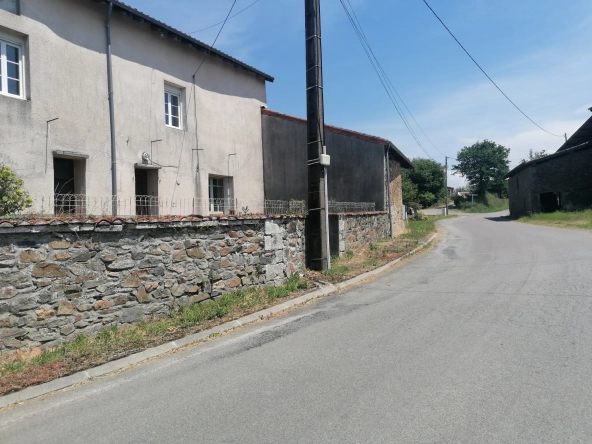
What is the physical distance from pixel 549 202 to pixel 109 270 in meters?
35.5

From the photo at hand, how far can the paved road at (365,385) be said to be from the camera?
3.36 metres

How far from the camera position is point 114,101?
11.6 metres

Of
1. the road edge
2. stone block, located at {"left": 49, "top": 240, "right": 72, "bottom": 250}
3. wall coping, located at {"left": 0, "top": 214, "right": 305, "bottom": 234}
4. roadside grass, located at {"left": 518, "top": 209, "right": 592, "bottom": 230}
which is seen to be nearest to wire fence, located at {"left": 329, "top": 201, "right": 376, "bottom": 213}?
the road edge

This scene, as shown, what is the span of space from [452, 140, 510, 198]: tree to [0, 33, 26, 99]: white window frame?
6877 cm

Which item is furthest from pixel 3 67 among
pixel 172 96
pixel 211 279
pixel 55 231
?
pixel 211 279

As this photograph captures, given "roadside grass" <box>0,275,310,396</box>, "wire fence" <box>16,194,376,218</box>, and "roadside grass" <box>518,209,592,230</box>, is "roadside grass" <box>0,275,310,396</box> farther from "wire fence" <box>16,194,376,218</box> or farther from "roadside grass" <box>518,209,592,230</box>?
"roadside grass" <box>518,209,592,230</box>

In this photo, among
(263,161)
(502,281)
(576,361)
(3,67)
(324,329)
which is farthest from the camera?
(263,161)

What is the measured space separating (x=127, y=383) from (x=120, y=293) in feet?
6.36

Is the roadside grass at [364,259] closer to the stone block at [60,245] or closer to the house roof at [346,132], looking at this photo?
the house roof at [346,132]

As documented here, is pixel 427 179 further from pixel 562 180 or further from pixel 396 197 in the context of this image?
pixel 396 197

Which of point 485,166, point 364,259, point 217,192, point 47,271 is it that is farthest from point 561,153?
point 485,166

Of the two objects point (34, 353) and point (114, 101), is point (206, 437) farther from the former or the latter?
point (114, 101)

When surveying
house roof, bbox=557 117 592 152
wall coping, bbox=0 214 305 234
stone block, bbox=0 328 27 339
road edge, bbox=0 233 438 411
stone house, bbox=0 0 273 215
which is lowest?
road edge, bbox=0 233 438 411

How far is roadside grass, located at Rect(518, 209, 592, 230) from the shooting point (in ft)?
77.3
